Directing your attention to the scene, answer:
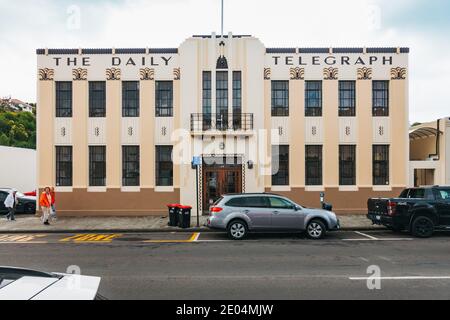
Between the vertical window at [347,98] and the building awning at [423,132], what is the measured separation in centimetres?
Result: 422

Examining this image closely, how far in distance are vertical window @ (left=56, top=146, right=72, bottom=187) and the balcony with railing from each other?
6.56 metres

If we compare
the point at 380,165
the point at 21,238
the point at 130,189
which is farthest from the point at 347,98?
the point at 21,238

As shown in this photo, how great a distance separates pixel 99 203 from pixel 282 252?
11.6 m

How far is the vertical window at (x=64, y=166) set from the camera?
62.4 feet

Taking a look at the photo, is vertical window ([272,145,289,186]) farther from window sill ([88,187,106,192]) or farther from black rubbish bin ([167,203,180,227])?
window sill ([88,187,106,192])

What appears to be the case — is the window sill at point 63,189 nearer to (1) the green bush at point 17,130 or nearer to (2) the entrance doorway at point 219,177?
(2) the entrance doorway at point 219,177

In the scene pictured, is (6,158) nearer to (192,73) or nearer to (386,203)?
(192,73)

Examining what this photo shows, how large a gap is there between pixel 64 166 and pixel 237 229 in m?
11.0

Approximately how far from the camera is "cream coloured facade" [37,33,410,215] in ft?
61.7

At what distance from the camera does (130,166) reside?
62.5 feet

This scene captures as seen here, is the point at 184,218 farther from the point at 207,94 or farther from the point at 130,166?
the point at 207,94

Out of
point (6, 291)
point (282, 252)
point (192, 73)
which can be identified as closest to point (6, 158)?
point (192, 73)

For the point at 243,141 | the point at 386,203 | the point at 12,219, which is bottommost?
the point at 12,219

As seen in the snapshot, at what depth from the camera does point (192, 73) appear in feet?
61.7
